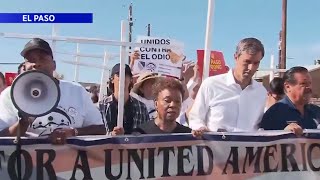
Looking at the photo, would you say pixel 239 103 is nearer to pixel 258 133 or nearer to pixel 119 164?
pixel 258 133

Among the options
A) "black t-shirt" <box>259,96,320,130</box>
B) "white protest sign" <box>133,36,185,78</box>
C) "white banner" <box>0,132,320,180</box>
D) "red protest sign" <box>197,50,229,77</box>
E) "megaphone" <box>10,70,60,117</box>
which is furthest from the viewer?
"red protest sign" <box>197,50,229,77</box>

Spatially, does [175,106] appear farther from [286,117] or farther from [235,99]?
[286,117]

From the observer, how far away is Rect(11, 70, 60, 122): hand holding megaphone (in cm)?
317

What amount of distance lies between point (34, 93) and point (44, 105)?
0.09m

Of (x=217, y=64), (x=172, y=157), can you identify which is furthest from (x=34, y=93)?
(x=217, y=64)

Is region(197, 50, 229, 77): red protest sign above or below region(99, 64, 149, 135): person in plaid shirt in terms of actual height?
above

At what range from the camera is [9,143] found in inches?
138

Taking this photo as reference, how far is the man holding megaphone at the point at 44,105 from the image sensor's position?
10.5 ft

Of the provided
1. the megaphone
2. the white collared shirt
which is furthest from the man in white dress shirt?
the megaphone

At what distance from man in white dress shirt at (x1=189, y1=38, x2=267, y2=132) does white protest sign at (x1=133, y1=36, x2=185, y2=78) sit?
1492 millimetres

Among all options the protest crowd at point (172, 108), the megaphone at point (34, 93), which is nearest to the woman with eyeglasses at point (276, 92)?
the protest crowd at point (172, 108)

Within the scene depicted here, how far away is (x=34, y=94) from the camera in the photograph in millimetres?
3225

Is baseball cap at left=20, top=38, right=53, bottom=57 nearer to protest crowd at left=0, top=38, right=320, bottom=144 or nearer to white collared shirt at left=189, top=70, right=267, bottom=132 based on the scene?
protest crowd at left=0, top=38, right=320, bottom=144

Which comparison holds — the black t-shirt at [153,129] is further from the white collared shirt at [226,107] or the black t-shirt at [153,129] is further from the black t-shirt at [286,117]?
the black t-shirt at [286,117]
